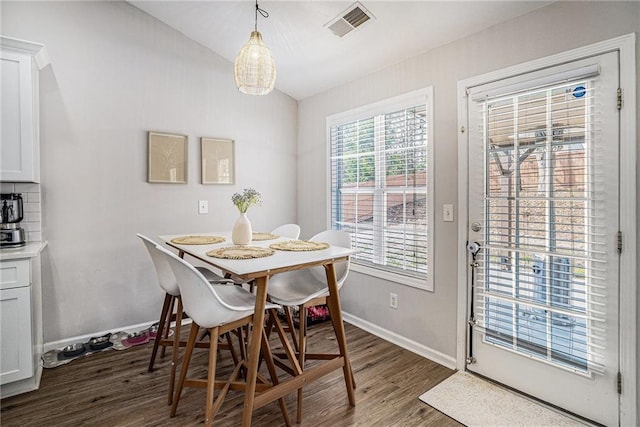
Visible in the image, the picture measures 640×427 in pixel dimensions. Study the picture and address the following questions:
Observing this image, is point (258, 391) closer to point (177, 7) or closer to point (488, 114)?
point (488, 114)

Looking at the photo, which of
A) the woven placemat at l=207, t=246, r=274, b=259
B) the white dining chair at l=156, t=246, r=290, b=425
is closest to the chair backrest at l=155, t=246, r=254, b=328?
the white dining chair at l=156, t=246, r=290, b=425

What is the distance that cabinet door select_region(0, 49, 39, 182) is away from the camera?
84.1 inches

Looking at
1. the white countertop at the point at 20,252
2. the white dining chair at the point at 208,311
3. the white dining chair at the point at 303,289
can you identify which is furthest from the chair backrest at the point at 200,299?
the white countertop at the point at 20,252

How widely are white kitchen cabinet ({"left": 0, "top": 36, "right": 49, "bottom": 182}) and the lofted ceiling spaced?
112cm

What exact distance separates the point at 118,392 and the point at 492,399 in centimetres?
236

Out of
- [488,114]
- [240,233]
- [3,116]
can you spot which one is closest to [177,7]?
[3,116]

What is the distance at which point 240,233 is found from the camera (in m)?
2.17

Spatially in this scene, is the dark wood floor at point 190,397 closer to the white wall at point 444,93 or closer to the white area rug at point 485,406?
the white area rug at point 485,406

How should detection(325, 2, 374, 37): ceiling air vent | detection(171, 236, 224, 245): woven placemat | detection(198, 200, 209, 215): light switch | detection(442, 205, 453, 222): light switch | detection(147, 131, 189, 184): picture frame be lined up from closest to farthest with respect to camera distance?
detection(171, 236, 224, 245): woven placemat, detection(325, 2, 374, 37): ceiling air vent, detection(442, 205, 453, 222): light switch, detection(147, 131, 189, 184): picture frame, detection(198, 200, 209, 215): light switch

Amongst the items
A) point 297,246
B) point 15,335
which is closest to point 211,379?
point 297,246

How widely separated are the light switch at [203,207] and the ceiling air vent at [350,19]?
1975 millimetres

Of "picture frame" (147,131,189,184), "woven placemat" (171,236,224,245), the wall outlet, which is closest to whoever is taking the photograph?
"woven placemat" (171,236,224,245)

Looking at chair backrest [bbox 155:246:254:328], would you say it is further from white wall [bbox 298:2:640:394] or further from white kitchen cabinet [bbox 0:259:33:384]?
white wall [bbox 298:2:640:394]

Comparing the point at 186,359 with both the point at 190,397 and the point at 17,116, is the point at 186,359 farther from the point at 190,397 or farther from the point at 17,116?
the point at 17,116
